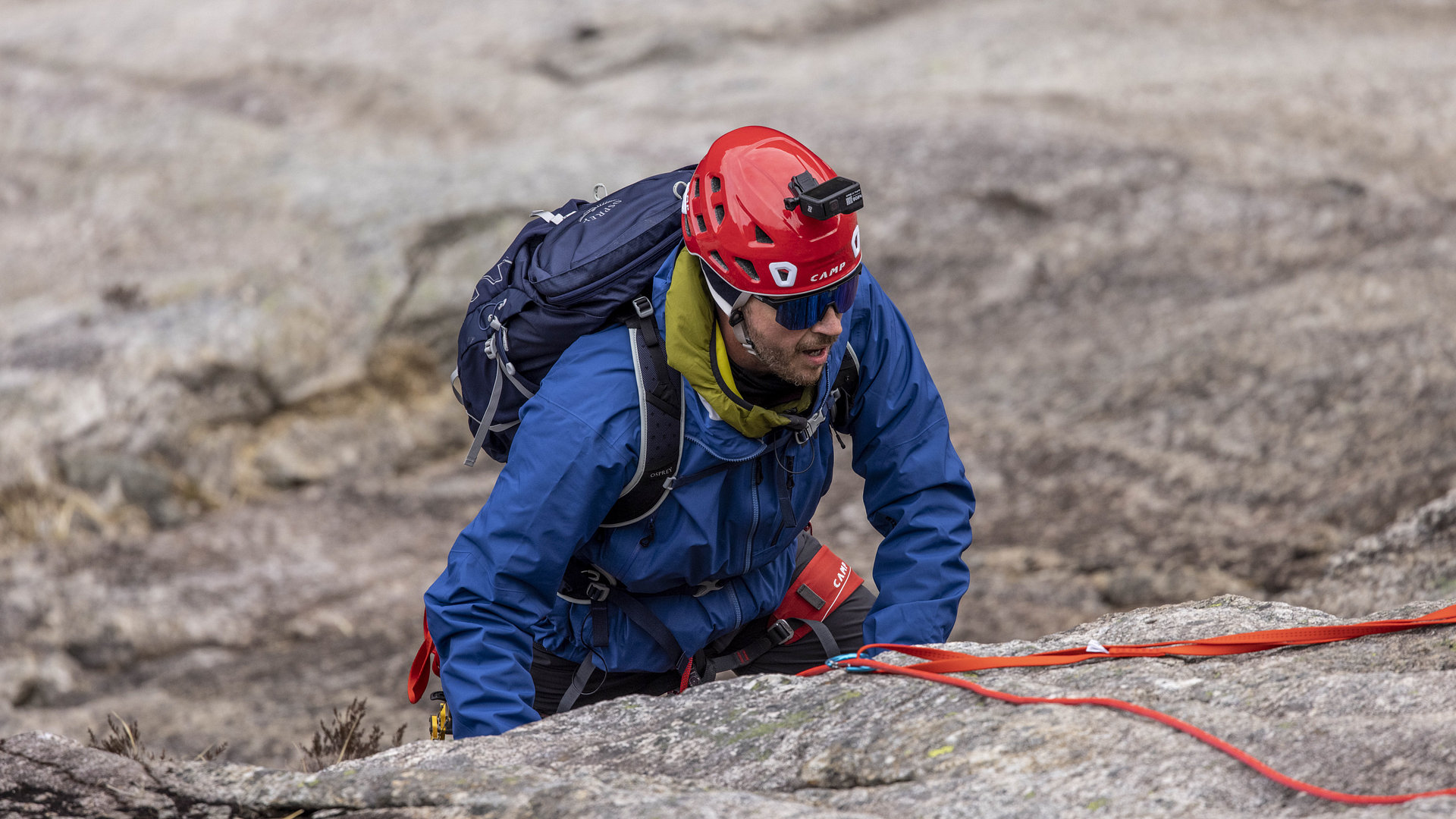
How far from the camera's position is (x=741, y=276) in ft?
14.7

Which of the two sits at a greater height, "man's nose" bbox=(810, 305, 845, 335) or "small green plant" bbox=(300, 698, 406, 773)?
"man's nose" bbox=(810, 305, 845, 335)

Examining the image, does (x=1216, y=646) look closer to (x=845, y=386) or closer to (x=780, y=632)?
(x=845, y=386)

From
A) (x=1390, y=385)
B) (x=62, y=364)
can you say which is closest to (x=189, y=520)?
(x=62, y=364)

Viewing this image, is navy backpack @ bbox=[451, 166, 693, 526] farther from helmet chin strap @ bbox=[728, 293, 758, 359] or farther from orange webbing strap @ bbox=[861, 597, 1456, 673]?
orange webbing strap @ bbox=[861, 597, 1456, 673]

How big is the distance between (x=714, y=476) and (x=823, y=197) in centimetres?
114

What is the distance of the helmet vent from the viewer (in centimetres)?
446

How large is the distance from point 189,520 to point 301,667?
303 cm

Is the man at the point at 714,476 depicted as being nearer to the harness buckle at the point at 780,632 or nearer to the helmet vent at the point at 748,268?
the helmet vent at the point at 748,268

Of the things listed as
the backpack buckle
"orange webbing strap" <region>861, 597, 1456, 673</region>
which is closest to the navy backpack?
the backpack buckle

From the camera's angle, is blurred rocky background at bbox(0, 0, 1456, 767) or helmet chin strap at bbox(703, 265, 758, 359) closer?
helmet chin strap at bbox(703, 265, 758, 359)

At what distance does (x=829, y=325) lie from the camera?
4566mm

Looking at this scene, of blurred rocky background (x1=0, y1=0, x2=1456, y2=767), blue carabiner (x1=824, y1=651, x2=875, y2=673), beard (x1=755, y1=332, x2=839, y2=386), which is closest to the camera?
blue carabiner (x1=824, y1=651, x2=875, y2=673)

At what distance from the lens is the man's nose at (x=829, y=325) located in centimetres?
455

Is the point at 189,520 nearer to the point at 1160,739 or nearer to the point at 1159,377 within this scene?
the point at 1159,377
